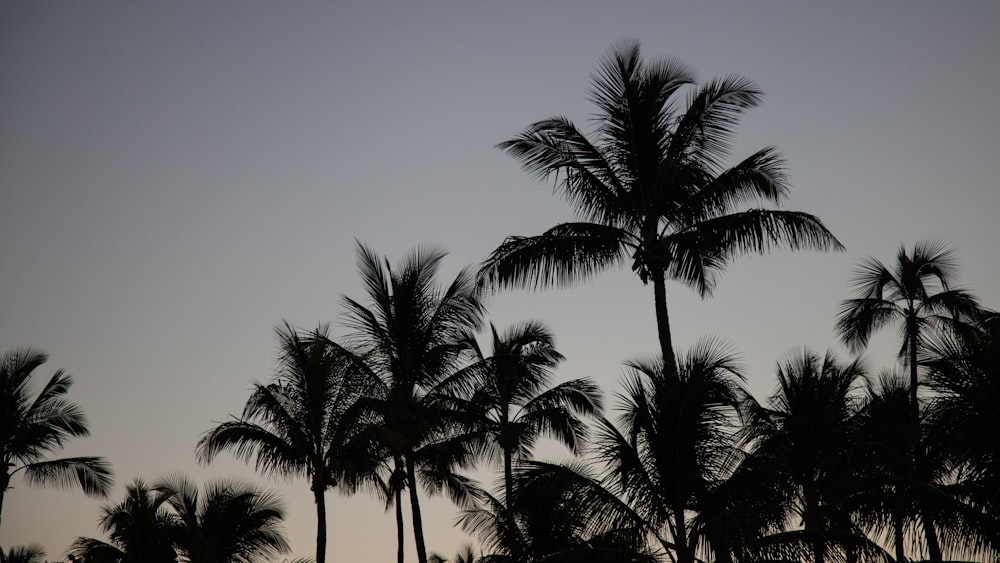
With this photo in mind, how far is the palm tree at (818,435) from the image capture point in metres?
18.9

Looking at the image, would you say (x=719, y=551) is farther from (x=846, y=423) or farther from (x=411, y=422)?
(x=411, y=422)

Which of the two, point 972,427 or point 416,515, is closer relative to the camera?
point 972,427

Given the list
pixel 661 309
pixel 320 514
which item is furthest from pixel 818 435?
pixel 320 514

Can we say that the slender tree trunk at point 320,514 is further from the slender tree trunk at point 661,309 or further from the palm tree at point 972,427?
the palm tree at point 972,427

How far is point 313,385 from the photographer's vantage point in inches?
913

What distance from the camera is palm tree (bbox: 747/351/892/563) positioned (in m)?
18.9

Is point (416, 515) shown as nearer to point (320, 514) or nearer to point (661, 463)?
point (320, 514)

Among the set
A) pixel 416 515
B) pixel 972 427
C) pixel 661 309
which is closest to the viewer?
pixel 972 427

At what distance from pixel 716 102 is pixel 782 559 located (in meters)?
8.47

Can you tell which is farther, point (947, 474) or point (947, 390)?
point (947, 474)

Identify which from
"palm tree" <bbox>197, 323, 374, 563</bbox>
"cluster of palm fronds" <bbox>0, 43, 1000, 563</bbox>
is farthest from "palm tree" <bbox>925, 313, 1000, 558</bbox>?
"palm tree" <bbox>197, 323, 374, 563</bbox>

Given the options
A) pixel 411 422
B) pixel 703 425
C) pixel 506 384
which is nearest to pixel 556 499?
pixel 703 425

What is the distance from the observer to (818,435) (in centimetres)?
2089

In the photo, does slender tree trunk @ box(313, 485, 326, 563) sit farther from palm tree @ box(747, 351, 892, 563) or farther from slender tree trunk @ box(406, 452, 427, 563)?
palm tree @ box(747, 351, 892, 563)
